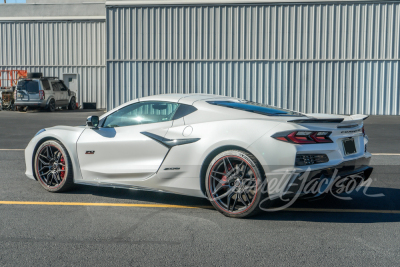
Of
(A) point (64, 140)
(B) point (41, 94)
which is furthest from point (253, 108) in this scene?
(B) point (41, 94)

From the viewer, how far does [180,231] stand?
4762 millimetres

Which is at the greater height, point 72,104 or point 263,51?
point 263,51

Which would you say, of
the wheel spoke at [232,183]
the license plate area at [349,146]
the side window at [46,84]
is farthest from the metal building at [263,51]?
the wheel spoke at [232,183]

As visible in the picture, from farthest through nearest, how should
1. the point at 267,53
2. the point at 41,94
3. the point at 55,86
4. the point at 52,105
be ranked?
the point at 55,86 < the point at 52,105 < the point at 41,94 < the point at 267,53

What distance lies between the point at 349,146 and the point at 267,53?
62.8 feet

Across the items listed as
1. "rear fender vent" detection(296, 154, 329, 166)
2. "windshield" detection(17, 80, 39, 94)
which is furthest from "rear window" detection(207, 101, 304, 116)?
"windshield" detection(17, 80, 39, 94)

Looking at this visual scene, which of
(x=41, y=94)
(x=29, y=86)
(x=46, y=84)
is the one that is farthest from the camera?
(x=46, y=84)

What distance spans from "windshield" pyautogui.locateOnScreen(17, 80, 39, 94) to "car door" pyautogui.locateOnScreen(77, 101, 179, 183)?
65.7 ft

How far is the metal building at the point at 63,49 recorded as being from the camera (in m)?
30.4

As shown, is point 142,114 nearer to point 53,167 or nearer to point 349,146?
point 53,167

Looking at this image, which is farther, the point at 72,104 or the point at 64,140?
the point at 72,104

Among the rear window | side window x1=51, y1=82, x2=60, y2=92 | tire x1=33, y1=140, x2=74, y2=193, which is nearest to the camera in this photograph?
the rear window

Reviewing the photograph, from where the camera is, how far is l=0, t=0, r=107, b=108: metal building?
30438mm

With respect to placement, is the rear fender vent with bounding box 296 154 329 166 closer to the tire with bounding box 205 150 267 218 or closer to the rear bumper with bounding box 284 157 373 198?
the rear bumper with bounding box 284 157 373 198
